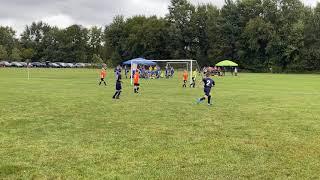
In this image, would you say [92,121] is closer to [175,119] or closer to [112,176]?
[175,119]

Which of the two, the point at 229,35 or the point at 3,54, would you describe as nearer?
the point at 229,35

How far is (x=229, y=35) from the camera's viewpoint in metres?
95.6

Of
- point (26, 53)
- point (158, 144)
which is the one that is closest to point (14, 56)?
point (26, 53)

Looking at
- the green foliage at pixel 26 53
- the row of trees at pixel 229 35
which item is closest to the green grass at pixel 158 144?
the row of trees at pixel 229 35

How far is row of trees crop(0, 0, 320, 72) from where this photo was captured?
86.6 meters

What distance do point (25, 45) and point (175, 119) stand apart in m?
142

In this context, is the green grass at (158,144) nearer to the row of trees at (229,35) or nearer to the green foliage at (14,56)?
the row of trees at (229,35)

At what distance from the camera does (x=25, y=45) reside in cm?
14688

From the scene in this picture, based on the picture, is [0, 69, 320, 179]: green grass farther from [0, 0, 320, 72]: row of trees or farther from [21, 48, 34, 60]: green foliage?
[21, 48, 34, 60]: green foliage

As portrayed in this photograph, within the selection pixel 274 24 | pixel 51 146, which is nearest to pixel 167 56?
pixel 274 24

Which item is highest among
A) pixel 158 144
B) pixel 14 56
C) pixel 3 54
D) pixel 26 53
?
pixel 26 53

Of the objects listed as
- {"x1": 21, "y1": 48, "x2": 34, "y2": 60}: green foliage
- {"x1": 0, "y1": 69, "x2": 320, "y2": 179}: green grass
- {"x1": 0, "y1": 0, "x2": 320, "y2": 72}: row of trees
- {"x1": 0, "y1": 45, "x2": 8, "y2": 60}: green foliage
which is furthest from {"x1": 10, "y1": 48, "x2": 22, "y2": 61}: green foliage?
{"x1": 0, "y1": 69, "x2": 320, "y2": 179}: green grass

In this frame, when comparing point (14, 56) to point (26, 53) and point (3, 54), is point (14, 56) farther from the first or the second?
point (26, 53)

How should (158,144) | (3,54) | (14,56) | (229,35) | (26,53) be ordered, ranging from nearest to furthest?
(158,144) < (229,35) < (3,54) < (14,56) < (26,53)
